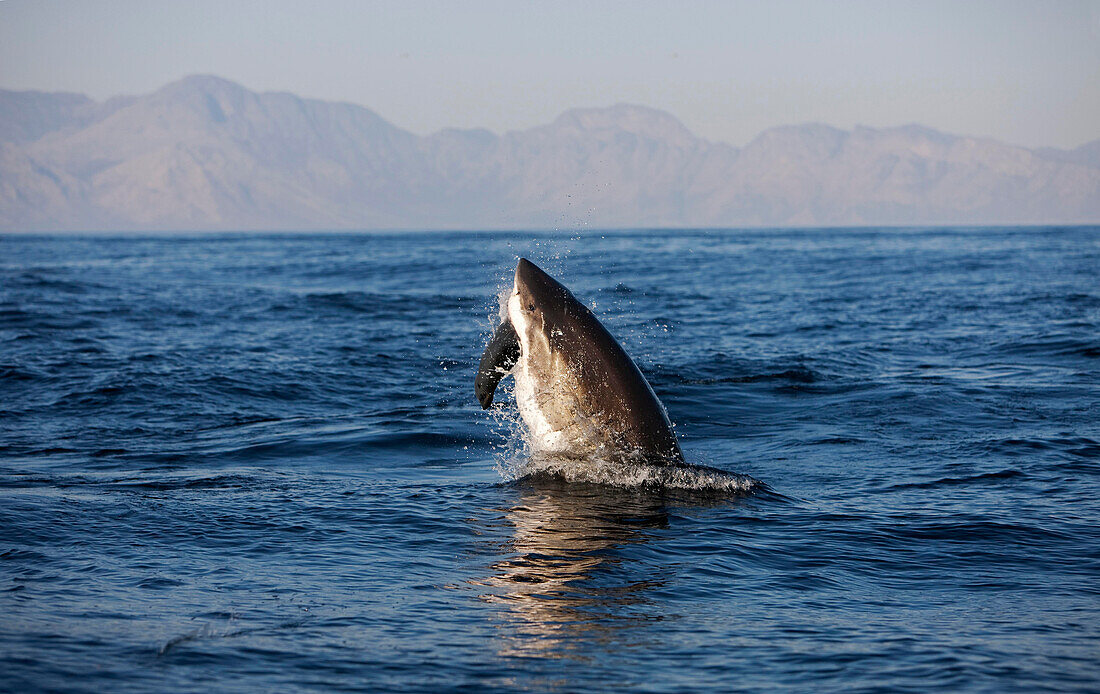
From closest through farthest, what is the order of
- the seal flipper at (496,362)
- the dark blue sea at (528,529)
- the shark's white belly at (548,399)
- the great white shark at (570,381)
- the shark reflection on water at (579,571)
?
the dark blue sea at (528,529) → the shark reflection on water at (579,571) → the great white shark at (570,381) → the shark's white belly at (548,399) → the seal flipper at (496,362)

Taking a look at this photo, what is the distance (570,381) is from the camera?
11.1 metres

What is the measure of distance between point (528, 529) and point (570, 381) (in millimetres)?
2316

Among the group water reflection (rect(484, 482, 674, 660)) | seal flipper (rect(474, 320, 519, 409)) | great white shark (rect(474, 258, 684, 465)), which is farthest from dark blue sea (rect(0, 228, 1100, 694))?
seal flipper (rect(474, 320, 519, 409))

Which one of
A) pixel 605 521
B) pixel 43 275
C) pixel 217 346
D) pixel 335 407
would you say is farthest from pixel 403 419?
pixel 43 275

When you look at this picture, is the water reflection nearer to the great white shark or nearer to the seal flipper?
the great white shark

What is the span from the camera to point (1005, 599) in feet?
24.6

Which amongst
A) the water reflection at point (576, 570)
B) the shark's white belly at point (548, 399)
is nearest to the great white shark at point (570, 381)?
the shark's white belly at point (548, 399)

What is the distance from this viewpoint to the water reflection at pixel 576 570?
21.5ft

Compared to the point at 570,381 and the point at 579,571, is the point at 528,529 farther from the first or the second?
the point at 570,381

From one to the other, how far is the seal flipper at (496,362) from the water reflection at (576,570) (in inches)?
45.7

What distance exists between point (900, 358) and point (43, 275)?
3996 cm

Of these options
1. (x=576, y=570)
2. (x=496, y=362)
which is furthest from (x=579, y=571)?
(x=496, y=362)

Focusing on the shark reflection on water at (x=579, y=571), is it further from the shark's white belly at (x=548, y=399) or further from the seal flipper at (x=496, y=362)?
the seal flipper at (x=496, y=362)

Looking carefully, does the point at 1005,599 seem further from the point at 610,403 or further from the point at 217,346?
the point at 217,346
